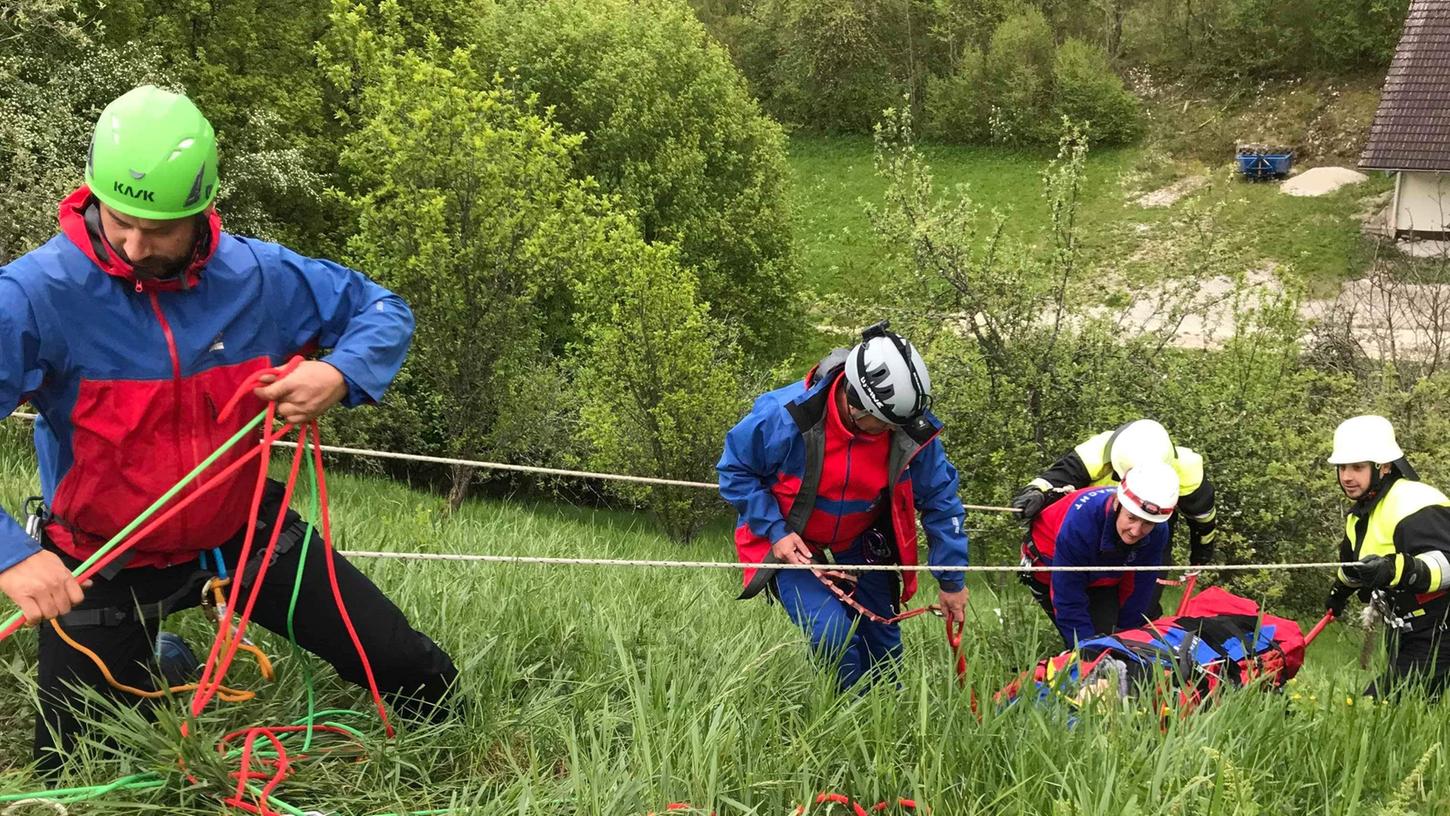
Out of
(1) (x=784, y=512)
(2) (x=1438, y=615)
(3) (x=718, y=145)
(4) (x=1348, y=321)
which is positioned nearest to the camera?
(1) (x=784, y=512)

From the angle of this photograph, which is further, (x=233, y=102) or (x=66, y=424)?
(x=233, y=102)

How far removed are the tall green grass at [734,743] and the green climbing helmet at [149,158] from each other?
4.11ft

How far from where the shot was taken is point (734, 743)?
9.00 ft

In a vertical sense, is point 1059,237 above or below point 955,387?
above

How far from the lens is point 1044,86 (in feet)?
137

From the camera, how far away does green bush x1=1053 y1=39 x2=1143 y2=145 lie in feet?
132

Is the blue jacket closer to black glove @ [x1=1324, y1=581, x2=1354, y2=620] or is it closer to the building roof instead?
black glove @ [x1=1324, y1=581, x2=1354, y2=620]

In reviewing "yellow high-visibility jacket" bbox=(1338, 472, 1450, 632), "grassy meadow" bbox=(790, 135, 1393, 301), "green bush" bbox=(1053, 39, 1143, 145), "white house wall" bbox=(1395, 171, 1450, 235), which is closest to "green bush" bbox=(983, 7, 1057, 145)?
"green bush" bbox=(1053, 39, 1143, 145)

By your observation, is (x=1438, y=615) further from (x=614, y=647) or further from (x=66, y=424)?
(x=66, y=424)

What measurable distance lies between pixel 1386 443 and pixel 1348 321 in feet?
44.1

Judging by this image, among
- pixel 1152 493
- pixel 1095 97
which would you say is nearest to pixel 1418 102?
pixel 1095 97

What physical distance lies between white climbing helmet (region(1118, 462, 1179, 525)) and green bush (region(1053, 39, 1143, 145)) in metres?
38.4

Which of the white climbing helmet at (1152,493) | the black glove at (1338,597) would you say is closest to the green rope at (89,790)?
the white climbing helmet at (1152,493)

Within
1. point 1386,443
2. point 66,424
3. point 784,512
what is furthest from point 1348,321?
point 66,424
